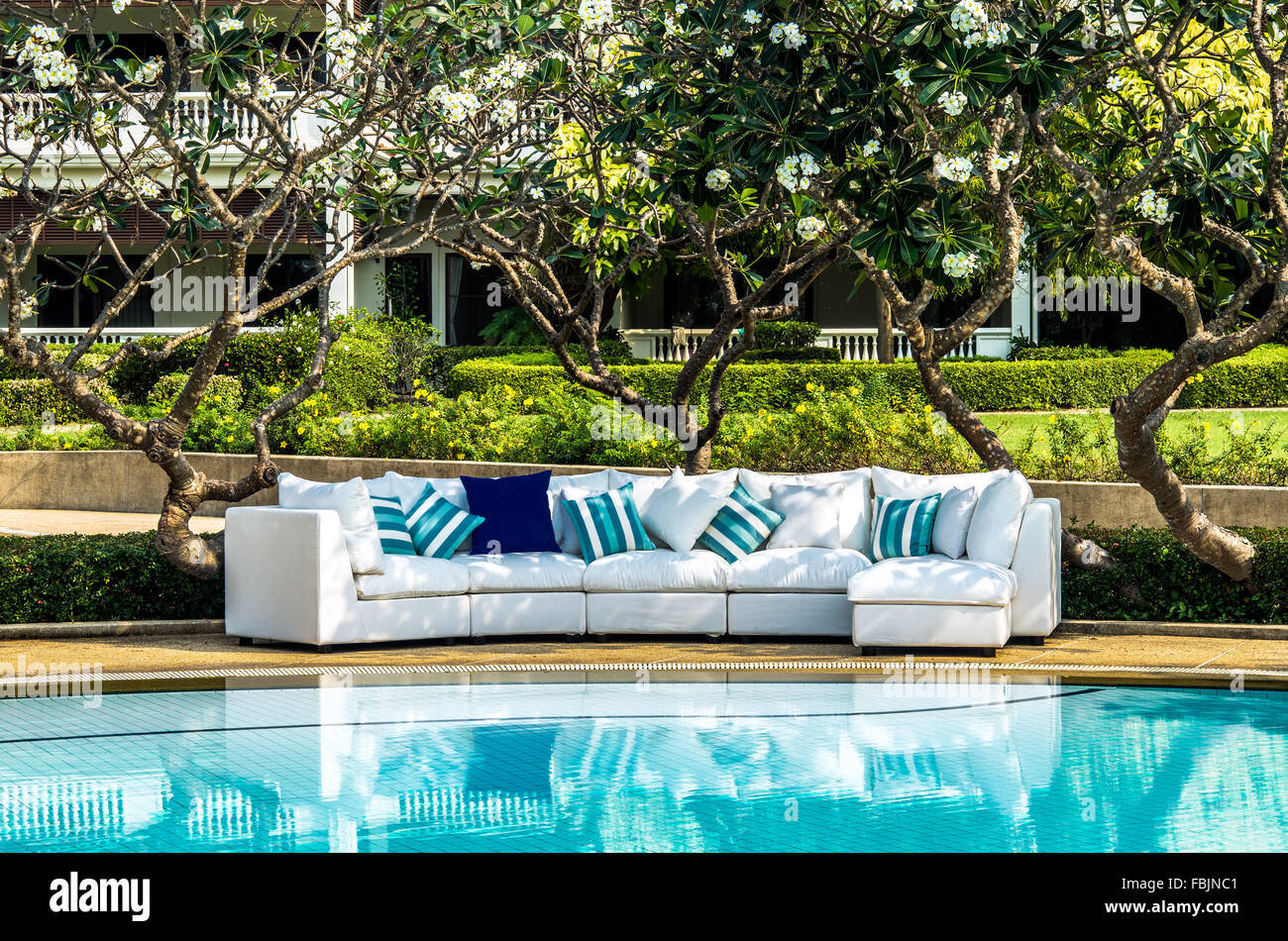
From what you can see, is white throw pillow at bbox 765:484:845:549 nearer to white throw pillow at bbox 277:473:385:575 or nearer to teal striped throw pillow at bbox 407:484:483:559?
teal striped throw pillow at bbox 407:484:483:559

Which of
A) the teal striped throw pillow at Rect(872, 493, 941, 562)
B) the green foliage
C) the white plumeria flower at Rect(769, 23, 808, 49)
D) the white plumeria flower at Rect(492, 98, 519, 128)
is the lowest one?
the teal striped throw pillow at Rect(872, 493, 941, 562)

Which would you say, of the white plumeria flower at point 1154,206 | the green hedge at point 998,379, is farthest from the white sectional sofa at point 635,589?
the green hedge at point 998,379

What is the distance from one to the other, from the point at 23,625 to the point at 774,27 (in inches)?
219

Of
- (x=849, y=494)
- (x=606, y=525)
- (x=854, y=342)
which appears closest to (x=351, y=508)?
(x=606, y=525)

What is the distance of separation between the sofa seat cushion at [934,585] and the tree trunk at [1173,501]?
3.24ft

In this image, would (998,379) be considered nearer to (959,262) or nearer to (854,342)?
(854,342)

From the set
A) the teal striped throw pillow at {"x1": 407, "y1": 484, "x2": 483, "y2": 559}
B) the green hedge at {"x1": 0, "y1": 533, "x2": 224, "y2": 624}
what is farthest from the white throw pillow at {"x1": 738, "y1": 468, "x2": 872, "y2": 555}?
the green hedge at {"x1": 0, "y1": 533, "x2": 224, "y2": 624}

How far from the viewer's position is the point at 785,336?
22406mm

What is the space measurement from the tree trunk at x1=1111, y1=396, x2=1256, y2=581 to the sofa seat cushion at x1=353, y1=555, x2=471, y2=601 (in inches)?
150

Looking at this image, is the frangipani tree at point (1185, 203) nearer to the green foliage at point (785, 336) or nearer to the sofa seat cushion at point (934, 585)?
the sofa seat cushion at point (934, 585)

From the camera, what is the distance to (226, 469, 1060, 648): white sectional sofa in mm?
8188

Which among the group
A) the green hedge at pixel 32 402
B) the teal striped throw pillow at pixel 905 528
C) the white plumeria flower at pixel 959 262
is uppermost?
the green hedge at pixel 32 402

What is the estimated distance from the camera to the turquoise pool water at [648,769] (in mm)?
4953

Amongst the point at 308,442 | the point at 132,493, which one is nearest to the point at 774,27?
the point at 308,442
